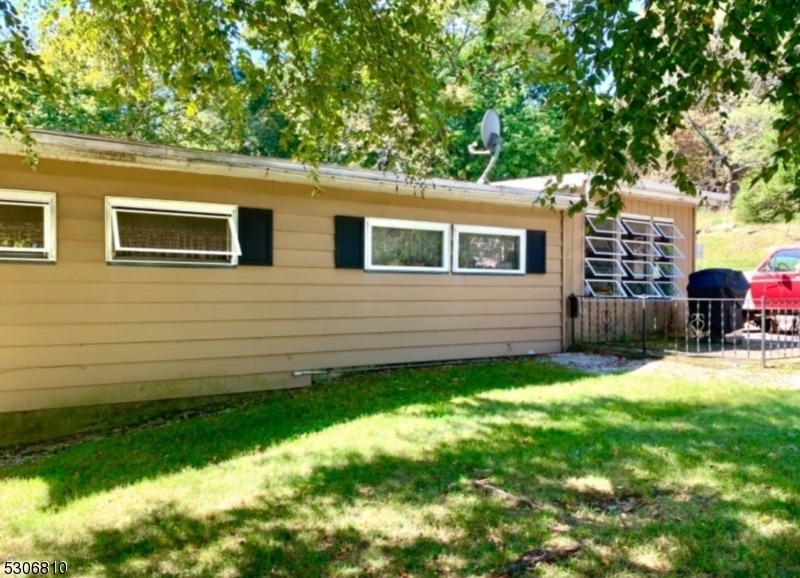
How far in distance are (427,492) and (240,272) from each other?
351 centimetres

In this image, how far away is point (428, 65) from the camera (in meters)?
4.47

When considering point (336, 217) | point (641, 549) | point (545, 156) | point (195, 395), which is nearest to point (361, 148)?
point (336, 217)

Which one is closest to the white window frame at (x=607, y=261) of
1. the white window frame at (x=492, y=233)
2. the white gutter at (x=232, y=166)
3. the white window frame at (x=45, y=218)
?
the white window frame at (x=492, y=233)

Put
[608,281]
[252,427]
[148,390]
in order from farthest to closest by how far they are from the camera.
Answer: [608,281] → [148,390] → [252,427]

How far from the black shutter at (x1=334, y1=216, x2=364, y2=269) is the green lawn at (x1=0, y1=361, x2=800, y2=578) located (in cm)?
189

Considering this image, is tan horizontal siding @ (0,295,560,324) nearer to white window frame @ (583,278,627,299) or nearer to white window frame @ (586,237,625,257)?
white window frame @ (583,278,627,299)

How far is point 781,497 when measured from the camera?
2.95 meters

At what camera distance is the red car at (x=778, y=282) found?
10.2m

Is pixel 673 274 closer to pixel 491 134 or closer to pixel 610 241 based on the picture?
pixel 610 241

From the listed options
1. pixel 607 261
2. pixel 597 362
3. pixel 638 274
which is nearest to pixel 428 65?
pixel 597 362

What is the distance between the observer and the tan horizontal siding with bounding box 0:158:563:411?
4934mm

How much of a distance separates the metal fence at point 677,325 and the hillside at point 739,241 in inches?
366

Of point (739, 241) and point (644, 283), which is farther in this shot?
point (739, 241)

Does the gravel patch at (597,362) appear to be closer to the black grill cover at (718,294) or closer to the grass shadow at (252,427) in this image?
the grass shadow at (252,427)
